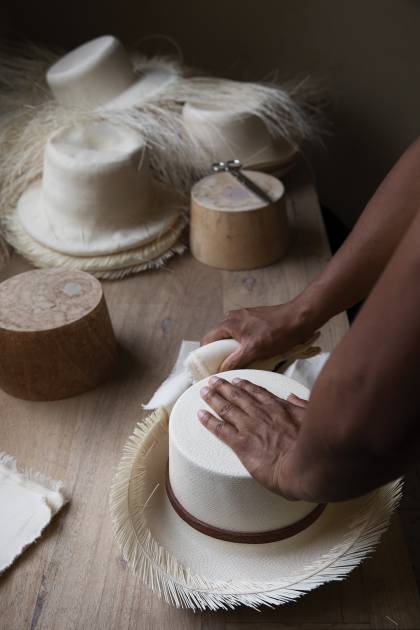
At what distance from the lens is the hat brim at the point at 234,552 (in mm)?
796

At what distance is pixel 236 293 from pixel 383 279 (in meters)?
0.96

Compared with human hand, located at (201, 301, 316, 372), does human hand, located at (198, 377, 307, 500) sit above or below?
above

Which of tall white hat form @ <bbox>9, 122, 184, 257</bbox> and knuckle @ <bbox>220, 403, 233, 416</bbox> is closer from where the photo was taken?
knuckle @ <bbox>220, 403, 233, 416</bbox>

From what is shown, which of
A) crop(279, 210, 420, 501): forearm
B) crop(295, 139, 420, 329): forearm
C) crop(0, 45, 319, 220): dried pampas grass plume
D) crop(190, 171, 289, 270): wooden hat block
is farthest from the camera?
crop(0, 45, 319, 220): dried pampas grass plume

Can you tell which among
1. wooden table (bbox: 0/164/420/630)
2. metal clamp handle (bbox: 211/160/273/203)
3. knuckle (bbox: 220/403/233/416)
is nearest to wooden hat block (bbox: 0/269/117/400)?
wooden table (bbox: 0/164/420/630)

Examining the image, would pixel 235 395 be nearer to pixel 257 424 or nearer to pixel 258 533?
pixel 257 424

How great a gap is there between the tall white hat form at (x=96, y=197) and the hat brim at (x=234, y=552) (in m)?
0.77

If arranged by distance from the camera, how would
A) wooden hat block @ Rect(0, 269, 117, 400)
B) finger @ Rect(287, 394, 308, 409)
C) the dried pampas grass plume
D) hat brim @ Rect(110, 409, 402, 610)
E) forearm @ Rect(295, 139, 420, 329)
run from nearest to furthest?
hat brim @ Rect(110, 409, 402, 610) < finger @ Rect(287, 394, 308, 409) < forearm @ Rect(295, 139, 420, 329) < wooden hat block @ Rect(0, 269, 117, 400) < the dried pampas grass plume

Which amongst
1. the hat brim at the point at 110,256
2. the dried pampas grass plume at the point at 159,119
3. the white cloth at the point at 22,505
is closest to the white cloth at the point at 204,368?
the white cloth at the point at 22,505

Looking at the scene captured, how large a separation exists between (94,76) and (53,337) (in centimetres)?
89


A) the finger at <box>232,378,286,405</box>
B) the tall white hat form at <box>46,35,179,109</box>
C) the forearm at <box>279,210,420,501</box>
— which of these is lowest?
the finger at <box>232,378,286,405</box>

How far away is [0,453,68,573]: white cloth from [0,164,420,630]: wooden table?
0.02 meters

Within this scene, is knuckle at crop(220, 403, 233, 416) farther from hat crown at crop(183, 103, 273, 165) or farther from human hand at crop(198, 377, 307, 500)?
hat crown at crop(183, 103, 273, 165)

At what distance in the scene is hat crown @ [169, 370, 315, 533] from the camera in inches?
32.8
